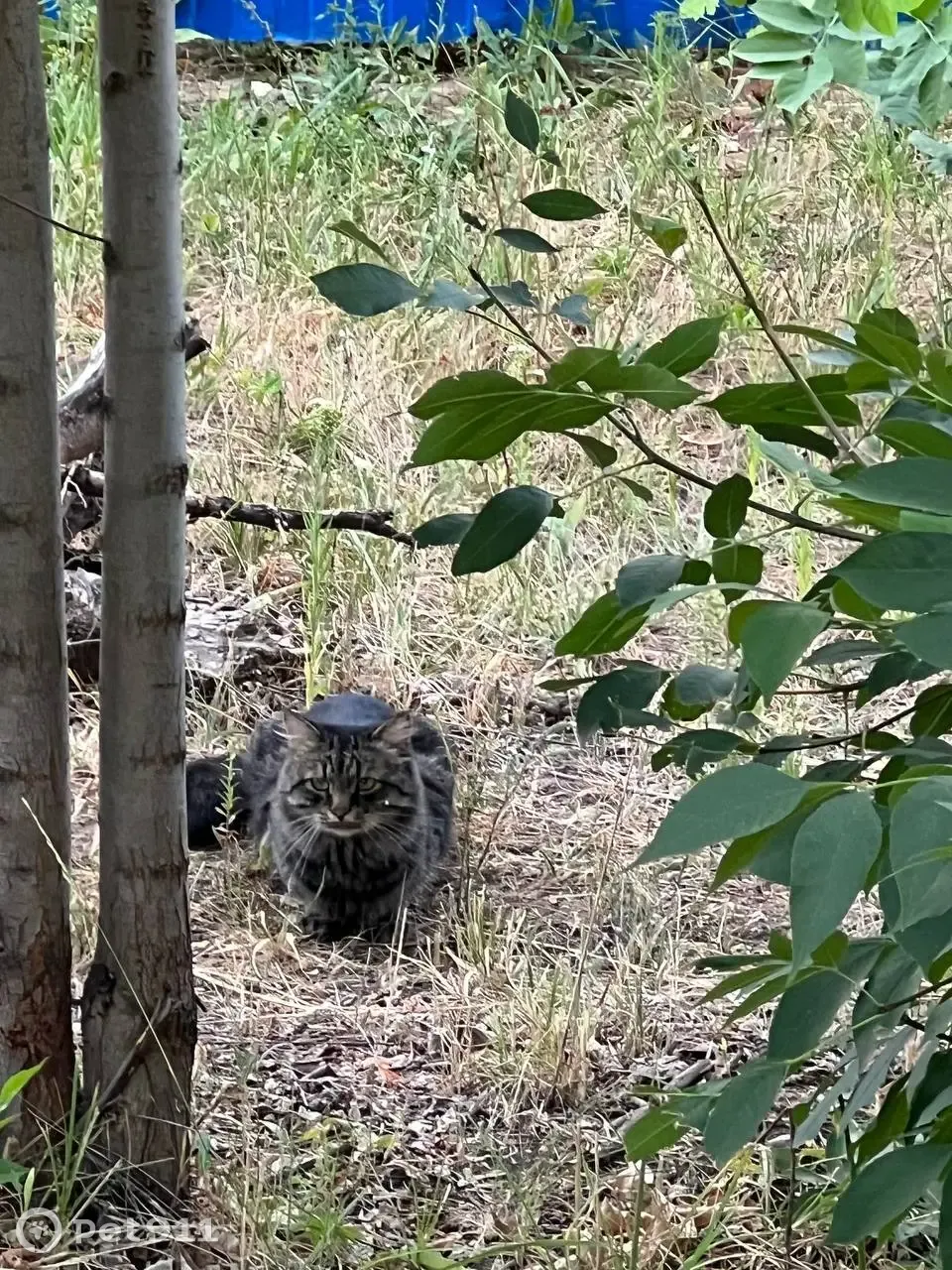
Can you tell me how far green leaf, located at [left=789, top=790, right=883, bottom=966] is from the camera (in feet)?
→ 2.59

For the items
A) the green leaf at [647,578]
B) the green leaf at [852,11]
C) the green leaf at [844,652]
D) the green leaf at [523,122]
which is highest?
the green leaf at [852,11]

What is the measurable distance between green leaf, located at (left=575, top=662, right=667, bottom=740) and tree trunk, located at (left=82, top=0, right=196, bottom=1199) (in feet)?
1.93

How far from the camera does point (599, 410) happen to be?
1167mm

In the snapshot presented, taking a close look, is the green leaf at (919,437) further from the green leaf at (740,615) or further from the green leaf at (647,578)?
the green leaf at (647,578)

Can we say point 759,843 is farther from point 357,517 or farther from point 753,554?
point 357,517

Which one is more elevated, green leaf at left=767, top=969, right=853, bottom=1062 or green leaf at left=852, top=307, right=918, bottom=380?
green leaf at left=852, top=307, right=918, bottom=380

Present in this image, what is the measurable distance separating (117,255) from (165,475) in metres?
0.24

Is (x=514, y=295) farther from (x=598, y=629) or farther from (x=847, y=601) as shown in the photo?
(x=847, y=601)

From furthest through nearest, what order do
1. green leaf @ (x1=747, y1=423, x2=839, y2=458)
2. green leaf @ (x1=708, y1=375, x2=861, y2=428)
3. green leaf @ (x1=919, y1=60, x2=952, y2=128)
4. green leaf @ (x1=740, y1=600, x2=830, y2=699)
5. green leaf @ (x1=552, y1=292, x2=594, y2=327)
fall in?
1. green leaf @ (x1=919, y1=60, x2=952, y2=128)
2. green leaf @ (x1=552, y1=292, x2=594, y2=327)
3. green leaf @ (x1=747, y1=423, x2=839, y2=458)
4. green leaf @ (x1=708, y1=375, x2=861, y2=428)
5. green leaf @ (x1=740, y1=600, x2=830, y2=699)

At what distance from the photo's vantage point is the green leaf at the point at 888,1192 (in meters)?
1.06

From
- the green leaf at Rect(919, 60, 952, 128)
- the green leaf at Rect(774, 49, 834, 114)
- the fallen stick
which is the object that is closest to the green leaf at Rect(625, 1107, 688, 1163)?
the fallen stick

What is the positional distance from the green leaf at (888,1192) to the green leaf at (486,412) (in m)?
0.57

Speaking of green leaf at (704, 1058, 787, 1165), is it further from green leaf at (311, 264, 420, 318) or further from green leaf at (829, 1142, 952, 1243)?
green leaf at (311, 264, 420, 318)

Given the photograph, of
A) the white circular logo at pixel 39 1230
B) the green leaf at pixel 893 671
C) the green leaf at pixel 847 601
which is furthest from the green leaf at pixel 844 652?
Result: the white circular logo at pixel 39 1230
